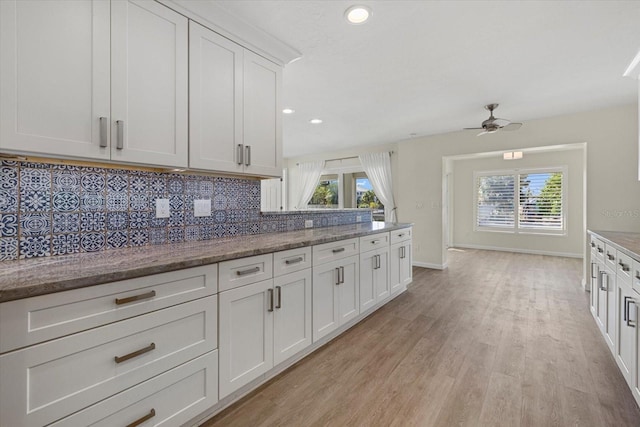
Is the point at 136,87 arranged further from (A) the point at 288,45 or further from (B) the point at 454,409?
(B) the point at 454,409

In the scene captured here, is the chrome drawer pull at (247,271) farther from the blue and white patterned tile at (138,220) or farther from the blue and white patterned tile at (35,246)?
the blue and white patterned tile at (35,246)

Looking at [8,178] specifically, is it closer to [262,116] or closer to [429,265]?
[262,116]

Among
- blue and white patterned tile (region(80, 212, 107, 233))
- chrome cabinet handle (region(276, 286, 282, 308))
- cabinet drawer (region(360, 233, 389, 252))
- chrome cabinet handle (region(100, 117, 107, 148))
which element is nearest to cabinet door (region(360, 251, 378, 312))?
cabinet drawer (region(360, 233, 389, 252))

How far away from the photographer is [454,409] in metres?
1.60

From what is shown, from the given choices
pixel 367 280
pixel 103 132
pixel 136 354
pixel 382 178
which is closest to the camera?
pixel 136 354

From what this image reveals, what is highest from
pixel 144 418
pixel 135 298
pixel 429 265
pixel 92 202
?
pixel 92 202

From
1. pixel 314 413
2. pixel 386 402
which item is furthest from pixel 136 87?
pixel 386 402

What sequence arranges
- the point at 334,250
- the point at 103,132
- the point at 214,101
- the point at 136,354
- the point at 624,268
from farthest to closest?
Result: the point at 334,250 → the point at 214,101 → the point at 624,268 → the point at 103,132 → the point at 136,354

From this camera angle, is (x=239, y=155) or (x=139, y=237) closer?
(x=139, y=237)

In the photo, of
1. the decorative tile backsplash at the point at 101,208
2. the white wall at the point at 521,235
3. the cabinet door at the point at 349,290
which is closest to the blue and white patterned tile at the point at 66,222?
the decorative tile backsplash at the point at 101,208

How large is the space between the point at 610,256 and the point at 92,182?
3515 mm

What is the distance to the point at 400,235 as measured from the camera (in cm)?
341

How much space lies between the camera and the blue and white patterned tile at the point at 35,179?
4.43 feet

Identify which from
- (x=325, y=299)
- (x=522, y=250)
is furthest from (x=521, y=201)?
(x=325, y=299)
